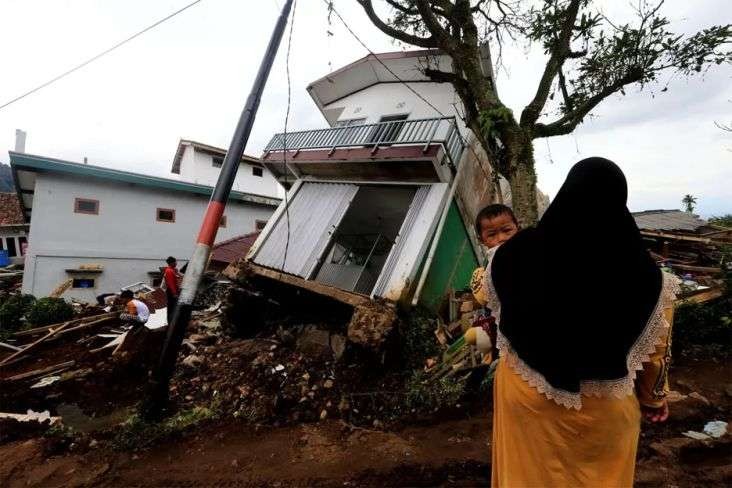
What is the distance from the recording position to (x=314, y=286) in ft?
23.1

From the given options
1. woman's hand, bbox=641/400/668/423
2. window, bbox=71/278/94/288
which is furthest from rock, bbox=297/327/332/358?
window, bbox=71/278/94/288

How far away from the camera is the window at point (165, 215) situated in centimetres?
1523

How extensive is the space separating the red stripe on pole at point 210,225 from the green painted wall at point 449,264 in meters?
4.08

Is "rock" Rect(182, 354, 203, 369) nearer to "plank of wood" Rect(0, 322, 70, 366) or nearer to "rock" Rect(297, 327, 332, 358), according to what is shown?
"rock" Rect(297, 327, 332, 358)

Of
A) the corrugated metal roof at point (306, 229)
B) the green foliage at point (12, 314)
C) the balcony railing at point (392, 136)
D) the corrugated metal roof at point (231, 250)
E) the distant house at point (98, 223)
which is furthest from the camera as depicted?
the corrugated metal roof at point (231, 250)

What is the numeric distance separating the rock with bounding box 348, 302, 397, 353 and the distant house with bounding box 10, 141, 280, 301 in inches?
517

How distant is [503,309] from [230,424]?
15.5 feet

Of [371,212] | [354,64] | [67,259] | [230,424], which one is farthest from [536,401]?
[67,259]

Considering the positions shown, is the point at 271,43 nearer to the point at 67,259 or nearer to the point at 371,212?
the point at 371,212

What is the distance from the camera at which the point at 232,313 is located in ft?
27.0


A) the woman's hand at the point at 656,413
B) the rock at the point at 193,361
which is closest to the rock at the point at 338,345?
the rock at the point at 193,361

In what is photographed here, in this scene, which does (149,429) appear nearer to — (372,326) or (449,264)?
(372,326)

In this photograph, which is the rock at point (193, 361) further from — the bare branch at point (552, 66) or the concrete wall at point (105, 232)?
the concrete wall at point (105, 232)

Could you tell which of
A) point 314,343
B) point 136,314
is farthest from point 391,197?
point 136,314
